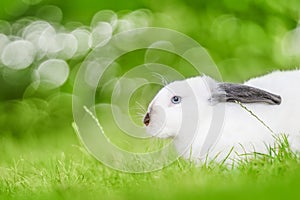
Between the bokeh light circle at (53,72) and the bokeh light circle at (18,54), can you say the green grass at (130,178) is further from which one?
the bokeh light circle at (18,54)

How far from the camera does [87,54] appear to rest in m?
11.2

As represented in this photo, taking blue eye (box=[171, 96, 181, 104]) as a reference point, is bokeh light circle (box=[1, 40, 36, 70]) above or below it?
above

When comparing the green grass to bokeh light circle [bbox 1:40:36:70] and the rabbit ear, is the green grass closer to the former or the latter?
the rabbit ear

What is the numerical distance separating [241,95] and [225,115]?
140mm

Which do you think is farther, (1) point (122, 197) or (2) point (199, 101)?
(2) point (199, 101)

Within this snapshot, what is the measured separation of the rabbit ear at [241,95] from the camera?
11.7 ft

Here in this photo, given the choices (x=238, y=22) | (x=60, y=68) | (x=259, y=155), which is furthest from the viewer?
(x=60, y=68)

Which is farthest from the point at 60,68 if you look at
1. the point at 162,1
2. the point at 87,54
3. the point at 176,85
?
the point at 176,85

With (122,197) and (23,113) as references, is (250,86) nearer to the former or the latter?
(122,197)

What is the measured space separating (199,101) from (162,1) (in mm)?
4997

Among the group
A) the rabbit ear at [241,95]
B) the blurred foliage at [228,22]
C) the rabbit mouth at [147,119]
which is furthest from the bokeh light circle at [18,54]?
the rabbit ear at [241,95]

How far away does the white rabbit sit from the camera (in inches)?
139

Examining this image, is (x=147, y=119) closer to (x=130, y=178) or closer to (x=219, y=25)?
(x=130, y=178)

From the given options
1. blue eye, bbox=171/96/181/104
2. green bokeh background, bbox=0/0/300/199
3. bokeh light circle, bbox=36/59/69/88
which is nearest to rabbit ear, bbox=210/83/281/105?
blue eye, bbox=171/96/181/104
